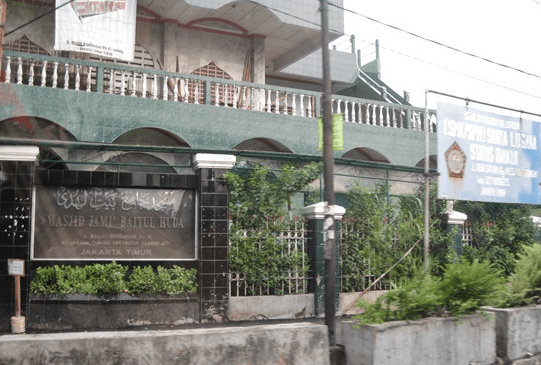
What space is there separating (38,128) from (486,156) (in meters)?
10.1

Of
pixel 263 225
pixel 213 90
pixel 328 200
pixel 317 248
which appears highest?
pixel 213 90

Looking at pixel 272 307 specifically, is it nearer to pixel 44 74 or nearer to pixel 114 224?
pixel 114 224

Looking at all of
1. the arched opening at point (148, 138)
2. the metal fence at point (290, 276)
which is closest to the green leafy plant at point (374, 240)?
the metal fence at point (290, 276)

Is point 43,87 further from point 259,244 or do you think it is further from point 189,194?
point 259,244

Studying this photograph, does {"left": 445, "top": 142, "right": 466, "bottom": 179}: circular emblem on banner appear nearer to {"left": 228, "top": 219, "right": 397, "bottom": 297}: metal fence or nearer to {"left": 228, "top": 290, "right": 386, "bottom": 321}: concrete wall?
{"left": 228, "top": 219, "right": 397, "bottom": 297}: metal fence

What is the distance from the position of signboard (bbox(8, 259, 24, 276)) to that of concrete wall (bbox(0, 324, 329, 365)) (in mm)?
3834

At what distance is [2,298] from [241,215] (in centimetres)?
402

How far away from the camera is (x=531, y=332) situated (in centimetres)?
713

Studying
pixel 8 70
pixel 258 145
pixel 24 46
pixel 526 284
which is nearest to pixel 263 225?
pixel 526 284

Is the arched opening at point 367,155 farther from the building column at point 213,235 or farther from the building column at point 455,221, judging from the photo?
the building column at point 213,235

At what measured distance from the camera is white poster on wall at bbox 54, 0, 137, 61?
520 inches

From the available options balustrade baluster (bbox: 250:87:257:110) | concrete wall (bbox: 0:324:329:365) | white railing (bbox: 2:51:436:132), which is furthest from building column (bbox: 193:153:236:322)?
balustrade baluster (bbox: 250:87:257:110)

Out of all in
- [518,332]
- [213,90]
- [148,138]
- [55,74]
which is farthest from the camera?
[213,90]

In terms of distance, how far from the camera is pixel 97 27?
13.5 m
